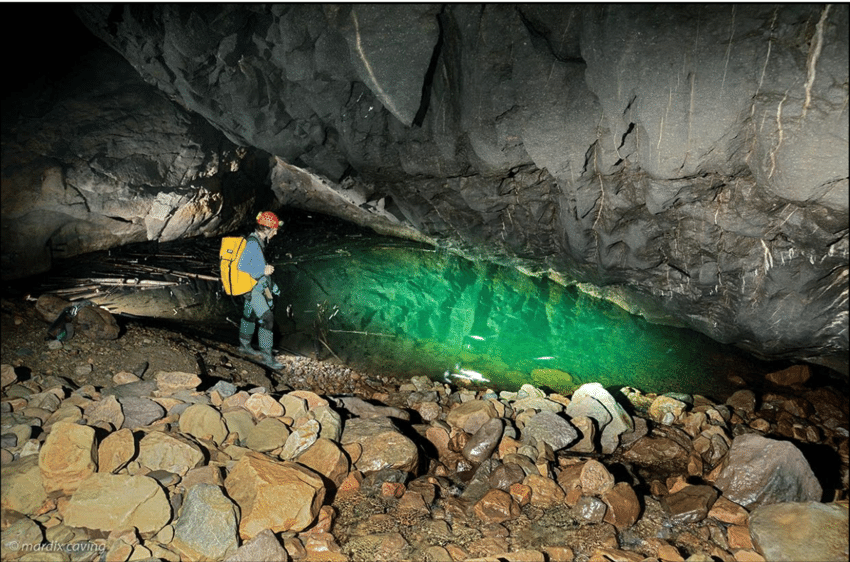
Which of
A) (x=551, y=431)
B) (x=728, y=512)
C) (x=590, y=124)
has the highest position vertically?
(x=590, y=124)

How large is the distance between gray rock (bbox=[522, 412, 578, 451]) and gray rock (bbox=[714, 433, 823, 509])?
52.2 inches

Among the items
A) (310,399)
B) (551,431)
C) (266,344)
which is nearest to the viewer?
(551,431)

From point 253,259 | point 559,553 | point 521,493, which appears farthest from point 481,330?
point 559,553

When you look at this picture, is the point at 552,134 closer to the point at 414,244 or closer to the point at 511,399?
the point at 511,399

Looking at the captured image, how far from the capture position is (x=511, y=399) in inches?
246

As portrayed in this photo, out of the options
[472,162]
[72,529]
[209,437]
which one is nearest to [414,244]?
[472,162]

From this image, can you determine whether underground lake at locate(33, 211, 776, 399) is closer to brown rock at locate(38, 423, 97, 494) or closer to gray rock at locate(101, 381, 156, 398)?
gray rock at locate(101, 381, 156, 398)

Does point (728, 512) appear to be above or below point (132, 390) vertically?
above

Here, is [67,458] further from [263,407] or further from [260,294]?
[260,294]

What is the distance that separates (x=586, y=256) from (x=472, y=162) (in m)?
2.47

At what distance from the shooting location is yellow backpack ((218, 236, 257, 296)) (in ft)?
22.1

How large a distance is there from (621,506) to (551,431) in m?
1.08

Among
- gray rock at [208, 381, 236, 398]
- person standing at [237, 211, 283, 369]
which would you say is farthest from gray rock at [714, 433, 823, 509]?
person standing at [237, 211, 283, 369]

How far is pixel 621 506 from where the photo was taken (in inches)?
159
